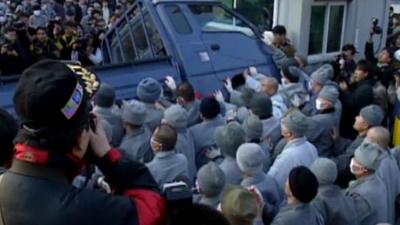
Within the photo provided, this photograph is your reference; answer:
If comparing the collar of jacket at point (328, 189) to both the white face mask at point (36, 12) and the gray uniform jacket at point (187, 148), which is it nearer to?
the gray uniform jacket at point (187, 148)

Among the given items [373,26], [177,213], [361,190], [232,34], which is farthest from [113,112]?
[373,26]

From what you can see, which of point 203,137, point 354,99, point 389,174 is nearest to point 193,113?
point 203,137

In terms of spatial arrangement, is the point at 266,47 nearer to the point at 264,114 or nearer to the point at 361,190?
the point at 264,114

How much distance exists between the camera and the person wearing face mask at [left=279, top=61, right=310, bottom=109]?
6.75m

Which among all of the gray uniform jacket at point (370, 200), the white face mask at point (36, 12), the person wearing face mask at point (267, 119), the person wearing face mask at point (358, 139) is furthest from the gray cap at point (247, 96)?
the white face mask at point (36, 12)

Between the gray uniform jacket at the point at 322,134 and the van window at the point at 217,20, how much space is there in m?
2.36

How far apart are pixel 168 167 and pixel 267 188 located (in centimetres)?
74

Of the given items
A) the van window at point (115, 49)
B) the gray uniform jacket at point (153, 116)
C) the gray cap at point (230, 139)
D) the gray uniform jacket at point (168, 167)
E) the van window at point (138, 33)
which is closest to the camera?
the gray uniform jacket at point (168, 167)

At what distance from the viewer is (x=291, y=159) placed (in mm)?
4785

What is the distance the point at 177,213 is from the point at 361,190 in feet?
8.75

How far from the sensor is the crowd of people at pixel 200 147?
1829 millimetres

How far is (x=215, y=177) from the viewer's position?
12.8ft

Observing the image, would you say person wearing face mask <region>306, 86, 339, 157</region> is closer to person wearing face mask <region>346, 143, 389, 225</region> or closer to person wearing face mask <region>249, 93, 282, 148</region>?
person wearing face mask <region>249, 93, 282, 148</region>

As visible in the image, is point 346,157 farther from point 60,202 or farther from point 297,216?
point 60,202
